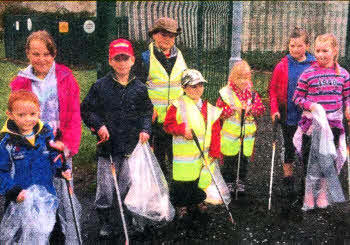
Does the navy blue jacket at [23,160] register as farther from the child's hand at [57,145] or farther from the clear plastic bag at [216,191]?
the clear plastic bag at [216,191]

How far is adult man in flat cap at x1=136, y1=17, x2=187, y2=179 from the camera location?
15.6 feet

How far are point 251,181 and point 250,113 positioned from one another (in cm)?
105

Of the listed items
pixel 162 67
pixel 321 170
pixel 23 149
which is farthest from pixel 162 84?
pixel 23 149

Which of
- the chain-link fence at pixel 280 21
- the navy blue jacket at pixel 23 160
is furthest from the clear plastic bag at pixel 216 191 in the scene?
the chain-link fence at pixel 280 21

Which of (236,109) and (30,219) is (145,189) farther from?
(236,109)

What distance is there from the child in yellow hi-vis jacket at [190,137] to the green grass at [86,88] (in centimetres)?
177

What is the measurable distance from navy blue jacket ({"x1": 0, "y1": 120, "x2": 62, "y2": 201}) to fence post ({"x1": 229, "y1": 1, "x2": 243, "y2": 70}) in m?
4.80

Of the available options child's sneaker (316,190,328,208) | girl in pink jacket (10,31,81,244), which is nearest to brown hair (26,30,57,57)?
girl in pink jacket (10,31,81,244)

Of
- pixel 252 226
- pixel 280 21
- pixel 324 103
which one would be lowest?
pixel 252 226

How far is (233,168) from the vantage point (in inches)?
203

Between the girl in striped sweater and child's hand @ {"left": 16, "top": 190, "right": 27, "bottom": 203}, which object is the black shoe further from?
the girl in striped sweater

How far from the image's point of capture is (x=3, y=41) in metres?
16.3

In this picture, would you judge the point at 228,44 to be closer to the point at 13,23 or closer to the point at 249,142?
the point at 249,142

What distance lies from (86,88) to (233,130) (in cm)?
624
